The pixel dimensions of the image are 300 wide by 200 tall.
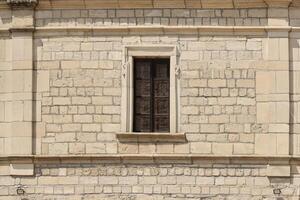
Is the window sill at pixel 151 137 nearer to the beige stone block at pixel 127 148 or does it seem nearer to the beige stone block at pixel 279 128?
the beige stone block at pixel 127 148

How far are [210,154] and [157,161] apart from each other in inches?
37.7

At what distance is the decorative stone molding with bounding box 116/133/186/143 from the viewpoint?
17141 mm

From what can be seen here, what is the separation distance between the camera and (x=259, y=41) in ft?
57.0

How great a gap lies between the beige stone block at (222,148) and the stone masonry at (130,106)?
25 mm

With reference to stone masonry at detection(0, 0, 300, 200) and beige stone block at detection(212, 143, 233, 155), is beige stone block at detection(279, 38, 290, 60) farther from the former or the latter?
beige stone block at detection(212, 143, 233, 155)

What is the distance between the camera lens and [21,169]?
17344 mm

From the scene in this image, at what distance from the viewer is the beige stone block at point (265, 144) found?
17062 millimetres

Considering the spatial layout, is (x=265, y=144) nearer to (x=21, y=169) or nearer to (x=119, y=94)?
(x=119, y=94)

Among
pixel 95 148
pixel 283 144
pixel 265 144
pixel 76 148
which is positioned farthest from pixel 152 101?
pixel 283 144

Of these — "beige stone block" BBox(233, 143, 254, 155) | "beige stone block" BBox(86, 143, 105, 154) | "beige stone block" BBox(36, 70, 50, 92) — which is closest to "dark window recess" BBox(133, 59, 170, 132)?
"beige stone block" BBox(86, 143, 105, 154)

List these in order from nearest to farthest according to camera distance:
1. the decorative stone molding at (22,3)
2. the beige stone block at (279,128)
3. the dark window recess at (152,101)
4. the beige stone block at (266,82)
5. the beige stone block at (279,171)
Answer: the beige stone block at (279,171) < the beige stone block at (279,128) < the beige stone block at (266,82) < the dark window recess at (152,101) < the decorative stone molding at (22,3)

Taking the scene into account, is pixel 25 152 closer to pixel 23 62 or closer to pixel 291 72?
pixel 23 62

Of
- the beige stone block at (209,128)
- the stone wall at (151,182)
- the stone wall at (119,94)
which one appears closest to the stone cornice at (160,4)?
the stone wall at (119,94)

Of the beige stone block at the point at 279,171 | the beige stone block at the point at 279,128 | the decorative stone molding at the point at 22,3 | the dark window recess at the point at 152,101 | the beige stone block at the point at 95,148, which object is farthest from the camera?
the decorative stone molding at the point at 22,3
